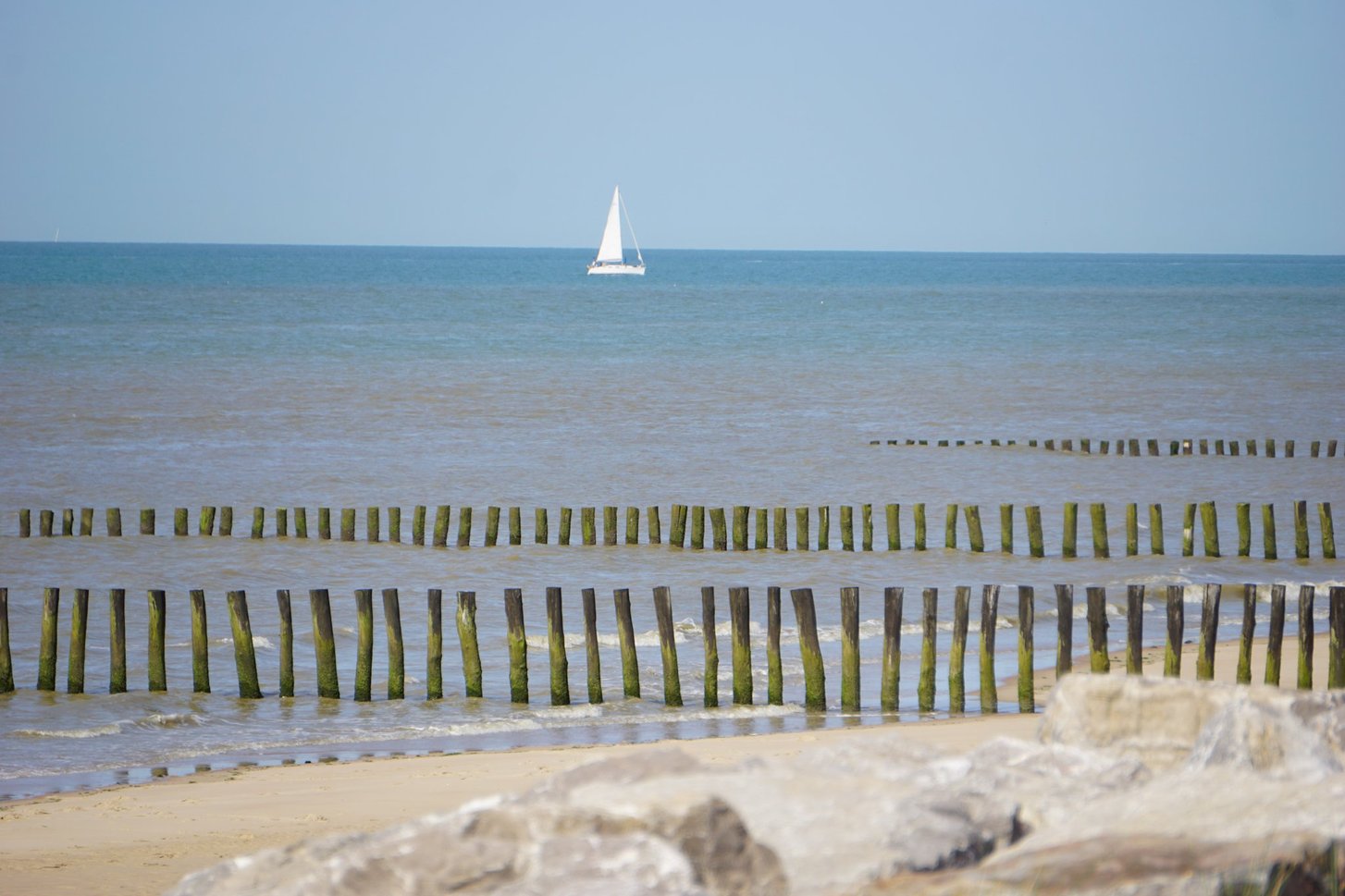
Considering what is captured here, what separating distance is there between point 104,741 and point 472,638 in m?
3.11

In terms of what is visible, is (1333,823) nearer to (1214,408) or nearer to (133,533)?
(133,533)

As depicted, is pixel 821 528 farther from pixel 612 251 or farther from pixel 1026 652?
pixel 612 251

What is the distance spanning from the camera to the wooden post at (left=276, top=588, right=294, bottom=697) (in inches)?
512

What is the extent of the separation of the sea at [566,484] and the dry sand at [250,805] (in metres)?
0.74

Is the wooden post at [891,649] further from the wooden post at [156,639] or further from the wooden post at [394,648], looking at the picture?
the wooden post at [156,639]

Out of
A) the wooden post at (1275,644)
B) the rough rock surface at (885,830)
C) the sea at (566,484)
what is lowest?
the sea at (566,484)

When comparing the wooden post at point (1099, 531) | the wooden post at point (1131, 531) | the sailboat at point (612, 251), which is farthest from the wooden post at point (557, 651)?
the sailboat at point (612, 251)

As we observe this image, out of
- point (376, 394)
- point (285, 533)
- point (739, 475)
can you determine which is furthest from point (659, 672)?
point (376, 394)

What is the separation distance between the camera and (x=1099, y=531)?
20922 mm

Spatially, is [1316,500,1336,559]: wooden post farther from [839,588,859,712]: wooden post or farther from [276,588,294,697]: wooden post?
[276,588,294,697]: wooden post

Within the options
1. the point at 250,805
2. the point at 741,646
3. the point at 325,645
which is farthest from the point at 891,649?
the point at 250,805

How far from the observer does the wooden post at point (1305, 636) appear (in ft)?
38.6

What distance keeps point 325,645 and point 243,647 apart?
75 cm

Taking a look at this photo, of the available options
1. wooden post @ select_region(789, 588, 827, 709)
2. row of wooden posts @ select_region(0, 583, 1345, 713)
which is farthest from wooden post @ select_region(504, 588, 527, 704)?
wooden post @ select_region(789, 588, 827, 709)
